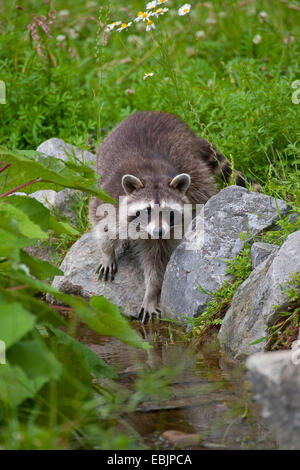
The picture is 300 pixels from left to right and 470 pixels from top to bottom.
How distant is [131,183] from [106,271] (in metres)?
0.68

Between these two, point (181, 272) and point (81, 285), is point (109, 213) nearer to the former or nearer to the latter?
point (81, 285)

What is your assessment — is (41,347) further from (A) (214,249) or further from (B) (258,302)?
(A) (214,249)

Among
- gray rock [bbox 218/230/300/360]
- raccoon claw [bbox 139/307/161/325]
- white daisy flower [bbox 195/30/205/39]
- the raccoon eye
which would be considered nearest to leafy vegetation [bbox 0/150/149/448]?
gray rock [bbox 218/230/300/360]

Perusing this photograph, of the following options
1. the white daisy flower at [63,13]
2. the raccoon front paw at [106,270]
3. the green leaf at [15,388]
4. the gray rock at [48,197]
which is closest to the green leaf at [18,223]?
the green leaf at [15,388]

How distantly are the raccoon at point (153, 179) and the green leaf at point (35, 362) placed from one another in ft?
7.64

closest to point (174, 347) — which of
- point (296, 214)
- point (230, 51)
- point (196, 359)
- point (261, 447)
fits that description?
point (196, 359)

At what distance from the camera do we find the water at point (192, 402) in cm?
251

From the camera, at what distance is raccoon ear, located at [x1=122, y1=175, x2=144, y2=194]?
15.5 feet

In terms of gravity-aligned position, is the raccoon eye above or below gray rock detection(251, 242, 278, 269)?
below

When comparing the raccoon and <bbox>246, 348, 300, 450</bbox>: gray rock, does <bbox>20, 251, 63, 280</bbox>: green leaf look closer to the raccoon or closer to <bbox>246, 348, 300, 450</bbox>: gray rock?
<bbox>246, 348, 300, 450</bbox>: gray rock

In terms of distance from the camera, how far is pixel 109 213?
5000 mm

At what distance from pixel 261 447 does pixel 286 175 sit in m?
2.67

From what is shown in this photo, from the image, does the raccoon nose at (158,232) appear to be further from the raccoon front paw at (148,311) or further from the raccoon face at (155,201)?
the raccoon front paw at (148,311)

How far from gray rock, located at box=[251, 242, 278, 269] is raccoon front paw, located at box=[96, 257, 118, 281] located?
1.41 meters
